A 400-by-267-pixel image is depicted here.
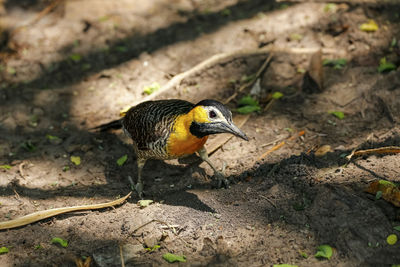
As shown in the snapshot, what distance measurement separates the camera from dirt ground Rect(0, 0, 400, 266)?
435cm

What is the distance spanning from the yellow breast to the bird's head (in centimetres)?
12

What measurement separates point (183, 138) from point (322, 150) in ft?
6.40

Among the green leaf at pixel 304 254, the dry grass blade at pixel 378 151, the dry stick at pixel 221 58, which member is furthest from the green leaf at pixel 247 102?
the green leaf at pixel 304 254

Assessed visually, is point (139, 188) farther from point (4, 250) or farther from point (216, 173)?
point (4, 250)

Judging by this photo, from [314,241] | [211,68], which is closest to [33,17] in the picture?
[211,68]

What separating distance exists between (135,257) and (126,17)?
21.4 ft

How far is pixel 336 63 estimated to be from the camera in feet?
23.8

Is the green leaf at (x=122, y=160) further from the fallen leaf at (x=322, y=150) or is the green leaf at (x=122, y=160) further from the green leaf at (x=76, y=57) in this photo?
the green leaf at (x=76, y=57)

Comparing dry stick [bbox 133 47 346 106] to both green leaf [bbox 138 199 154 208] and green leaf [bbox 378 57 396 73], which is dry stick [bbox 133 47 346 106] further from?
green leaf [bbox 138 199 154 208]

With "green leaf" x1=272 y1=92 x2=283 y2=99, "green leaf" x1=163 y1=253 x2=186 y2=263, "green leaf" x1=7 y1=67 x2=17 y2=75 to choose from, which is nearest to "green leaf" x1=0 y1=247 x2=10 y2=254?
"green leaf" x1=163 y1=253 x2=186 y2=263

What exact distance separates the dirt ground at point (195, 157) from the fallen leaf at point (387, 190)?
0.09 meters

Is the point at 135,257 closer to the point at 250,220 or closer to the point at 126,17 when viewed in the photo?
the point at 250,220

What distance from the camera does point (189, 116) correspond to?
5.14 meters

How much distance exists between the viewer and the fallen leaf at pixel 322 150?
5.62 m
